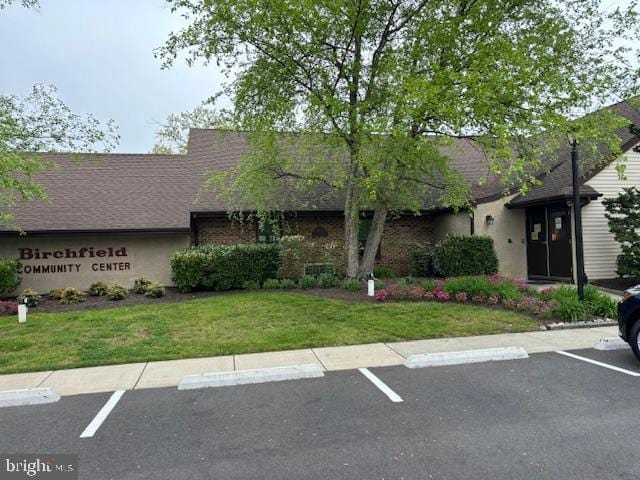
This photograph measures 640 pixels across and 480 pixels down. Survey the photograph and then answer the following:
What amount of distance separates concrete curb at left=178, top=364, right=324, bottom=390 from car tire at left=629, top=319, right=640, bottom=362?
4395mm

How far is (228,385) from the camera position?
19.4ft

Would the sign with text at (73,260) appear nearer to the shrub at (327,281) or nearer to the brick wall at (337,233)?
the brick wall at (337,233)

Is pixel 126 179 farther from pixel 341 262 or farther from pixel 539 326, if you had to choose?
pixel 539 326

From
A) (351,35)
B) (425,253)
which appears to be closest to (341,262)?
(425,253)

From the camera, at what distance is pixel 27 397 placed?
5.46 meters

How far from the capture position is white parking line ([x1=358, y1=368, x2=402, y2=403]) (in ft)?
17.0

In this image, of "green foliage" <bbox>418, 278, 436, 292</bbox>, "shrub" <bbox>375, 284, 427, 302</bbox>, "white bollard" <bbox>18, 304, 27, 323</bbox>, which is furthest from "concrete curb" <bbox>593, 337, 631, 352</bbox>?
"white bollard" <bbox>18, 304, 27, 323</bbox>

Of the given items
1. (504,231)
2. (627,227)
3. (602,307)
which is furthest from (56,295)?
(627,227)

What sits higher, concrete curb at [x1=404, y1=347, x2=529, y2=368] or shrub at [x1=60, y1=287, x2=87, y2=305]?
shrub at [x1=60, y1=287, x2=87, y2=305]

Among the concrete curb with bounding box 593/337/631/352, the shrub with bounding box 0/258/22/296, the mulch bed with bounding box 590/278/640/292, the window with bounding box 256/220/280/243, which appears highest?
the window with bounding box 256/220/280/243

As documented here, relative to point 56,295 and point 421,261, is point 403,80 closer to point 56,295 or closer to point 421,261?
point 421,261

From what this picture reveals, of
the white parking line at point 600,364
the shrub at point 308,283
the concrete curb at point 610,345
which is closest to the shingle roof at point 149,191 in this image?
the shrub at point 308,283

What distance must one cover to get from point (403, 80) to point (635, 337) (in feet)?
19.9

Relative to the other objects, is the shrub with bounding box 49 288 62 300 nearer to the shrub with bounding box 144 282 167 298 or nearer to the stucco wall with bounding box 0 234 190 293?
the stucco wall with bounding box 0 234 190 293
